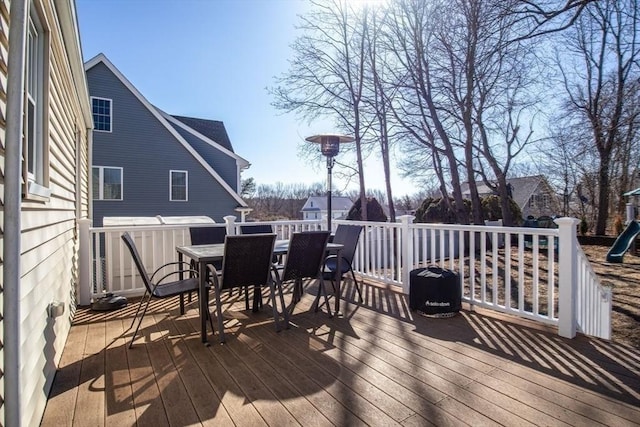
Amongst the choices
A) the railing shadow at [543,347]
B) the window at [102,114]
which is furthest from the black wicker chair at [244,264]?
the window at [102,114]

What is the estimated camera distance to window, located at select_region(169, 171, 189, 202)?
1371cm

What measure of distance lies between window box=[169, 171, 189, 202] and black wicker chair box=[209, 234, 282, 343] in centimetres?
1149

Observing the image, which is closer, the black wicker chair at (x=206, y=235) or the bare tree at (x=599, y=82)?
the black wicker chair at (x=206, y=235)

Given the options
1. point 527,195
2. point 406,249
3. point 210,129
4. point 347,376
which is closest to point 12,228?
point 347,376

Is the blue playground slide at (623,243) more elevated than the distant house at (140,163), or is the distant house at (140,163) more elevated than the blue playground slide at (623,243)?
the distant house at (140,163)

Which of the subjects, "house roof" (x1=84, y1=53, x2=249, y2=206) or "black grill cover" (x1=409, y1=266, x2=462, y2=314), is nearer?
"black grill cover" (x1=409, y1=266, x2=462, y2=314)

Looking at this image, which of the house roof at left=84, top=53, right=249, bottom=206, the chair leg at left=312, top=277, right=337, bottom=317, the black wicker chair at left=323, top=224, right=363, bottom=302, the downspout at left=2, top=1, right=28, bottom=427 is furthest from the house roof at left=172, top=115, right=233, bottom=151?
the downspout at left=2, top=1, right=28, bottom=427

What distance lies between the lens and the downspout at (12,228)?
140cm

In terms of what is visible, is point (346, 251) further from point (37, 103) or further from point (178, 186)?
point (178, 186)

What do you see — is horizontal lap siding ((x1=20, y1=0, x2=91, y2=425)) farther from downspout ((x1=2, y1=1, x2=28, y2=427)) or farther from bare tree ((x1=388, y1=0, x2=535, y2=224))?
bare tree ((x1=388, y1=0, x2=535, y2=224))

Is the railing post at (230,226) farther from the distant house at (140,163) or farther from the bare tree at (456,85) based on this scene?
the distant house at (140,163)

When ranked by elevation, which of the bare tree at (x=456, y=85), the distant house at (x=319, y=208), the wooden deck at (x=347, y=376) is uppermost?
the bare tree at (x=456, y=85)

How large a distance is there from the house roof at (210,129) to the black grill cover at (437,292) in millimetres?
14606

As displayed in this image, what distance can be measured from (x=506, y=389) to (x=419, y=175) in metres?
12.3
